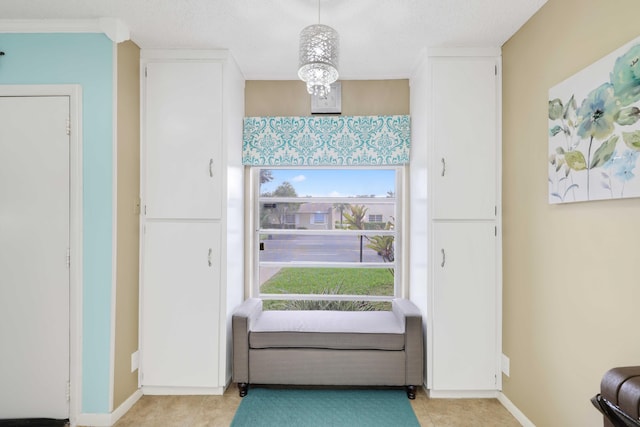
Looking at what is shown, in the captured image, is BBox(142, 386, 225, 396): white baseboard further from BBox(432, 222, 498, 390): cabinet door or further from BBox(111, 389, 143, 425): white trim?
BBox(432, 222, 498, 390): cabinet door

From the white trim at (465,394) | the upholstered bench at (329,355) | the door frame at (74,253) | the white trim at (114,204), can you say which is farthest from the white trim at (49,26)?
the white trim at (465,394)

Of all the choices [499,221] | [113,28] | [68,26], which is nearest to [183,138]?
[113,28]

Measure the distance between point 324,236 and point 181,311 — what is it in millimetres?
1399

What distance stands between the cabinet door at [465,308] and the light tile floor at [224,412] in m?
0.12

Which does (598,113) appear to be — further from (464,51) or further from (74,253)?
(74,253)

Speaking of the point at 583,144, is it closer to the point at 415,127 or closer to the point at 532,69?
the point at 532,69

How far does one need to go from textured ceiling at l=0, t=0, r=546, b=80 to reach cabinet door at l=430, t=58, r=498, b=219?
0.67 ft

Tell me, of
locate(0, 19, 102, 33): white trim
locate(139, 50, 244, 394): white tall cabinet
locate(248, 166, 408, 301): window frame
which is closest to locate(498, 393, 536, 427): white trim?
locate(248, 166, 408, 301): window frame

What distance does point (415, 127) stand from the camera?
2.90 m

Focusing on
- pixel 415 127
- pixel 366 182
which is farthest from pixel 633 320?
pixel 366 182

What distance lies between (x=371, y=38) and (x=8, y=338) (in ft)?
10.3

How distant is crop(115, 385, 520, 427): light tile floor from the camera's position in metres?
2.26

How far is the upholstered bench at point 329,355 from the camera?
8.30 feet

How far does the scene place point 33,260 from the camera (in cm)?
224
